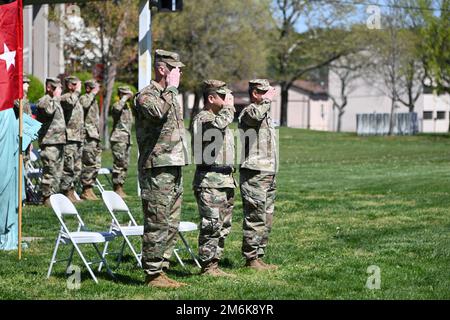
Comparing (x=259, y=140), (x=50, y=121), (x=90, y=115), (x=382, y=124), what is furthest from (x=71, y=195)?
(x=382, y=124)

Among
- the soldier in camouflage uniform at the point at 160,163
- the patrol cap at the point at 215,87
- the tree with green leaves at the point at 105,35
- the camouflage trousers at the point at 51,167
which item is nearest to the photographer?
the soldier in camouflage uniform at the point at 160,163

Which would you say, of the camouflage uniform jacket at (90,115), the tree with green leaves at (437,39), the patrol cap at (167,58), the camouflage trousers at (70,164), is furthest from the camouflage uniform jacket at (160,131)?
the tree with green leaves at (437,39)

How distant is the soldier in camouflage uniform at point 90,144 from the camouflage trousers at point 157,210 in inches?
381

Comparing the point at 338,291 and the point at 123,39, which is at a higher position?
the point at 123,39

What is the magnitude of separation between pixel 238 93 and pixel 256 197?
7013 centimetres

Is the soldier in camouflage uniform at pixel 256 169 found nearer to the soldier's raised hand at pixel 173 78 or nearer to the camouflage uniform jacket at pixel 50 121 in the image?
the soldier's raised hand at pixel 173 78

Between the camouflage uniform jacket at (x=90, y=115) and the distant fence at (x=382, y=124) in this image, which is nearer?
the camouflage uniform jacket at (x=90, y=115)

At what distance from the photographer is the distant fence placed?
54.2m

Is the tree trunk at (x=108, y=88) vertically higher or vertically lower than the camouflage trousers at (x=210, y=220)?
higher

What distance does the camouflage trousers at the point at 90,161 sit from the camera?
62.5 ft

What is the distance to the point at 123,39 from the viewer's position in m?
34.2

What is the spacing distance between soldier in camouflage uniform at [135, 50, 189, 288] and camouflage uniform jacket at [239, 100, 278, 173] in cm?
142

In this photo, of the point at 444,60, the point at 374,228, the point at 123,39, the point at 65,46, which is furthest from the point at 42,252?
the point at 444,60

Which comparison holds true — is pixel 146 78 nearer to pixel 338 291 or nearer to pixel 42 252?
pixel 42 252
